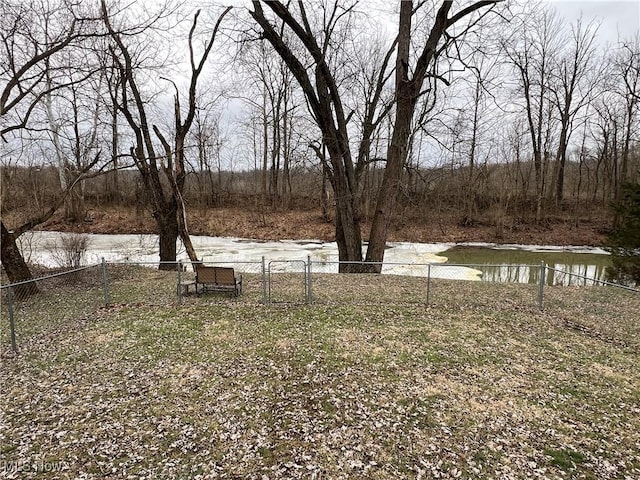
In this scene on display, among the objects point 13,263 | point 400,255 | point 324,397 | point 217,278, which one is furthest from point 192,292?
point 400,255

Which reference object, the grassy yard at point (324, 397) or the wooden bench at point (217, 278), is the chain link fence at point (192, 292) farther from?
the grassy yard at point (324, 397)

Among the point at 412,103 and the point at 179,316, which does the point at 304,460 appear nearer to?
the point at 179,316

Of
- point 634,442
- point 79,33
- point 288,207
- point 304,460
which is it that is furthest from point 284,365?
point 288,207

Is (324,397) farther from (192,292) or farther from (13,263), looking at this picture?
(13,263)

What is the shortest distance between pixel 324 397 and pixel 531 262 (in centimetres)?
1834

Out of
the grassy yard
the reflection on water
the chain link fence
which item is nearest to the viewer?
Result: the grassy yard

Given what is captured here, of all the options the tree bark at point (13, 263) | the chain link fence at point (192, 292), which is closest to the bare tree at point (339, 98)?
the chain link fence at point (192, 292)

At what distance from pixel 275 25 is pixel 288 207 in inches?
961

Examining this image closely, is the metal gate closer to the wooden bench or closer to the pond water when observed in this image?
the wooden bench

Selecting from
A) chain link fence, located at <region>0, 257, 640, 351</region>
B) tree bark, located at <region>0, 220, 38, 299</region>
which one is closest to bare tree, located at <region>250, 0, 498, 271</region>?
chain link fence, located at <region>0, 257, 640, 351</region>

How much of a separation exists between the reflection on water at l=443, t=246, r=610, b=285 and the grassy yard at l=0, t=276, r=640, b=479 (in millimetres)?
7651

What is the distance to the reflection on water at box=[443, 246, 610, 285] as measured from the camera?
611 inches

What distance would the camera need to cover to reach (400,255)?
21.3 m

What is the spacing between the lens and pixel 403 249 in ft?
77.5
